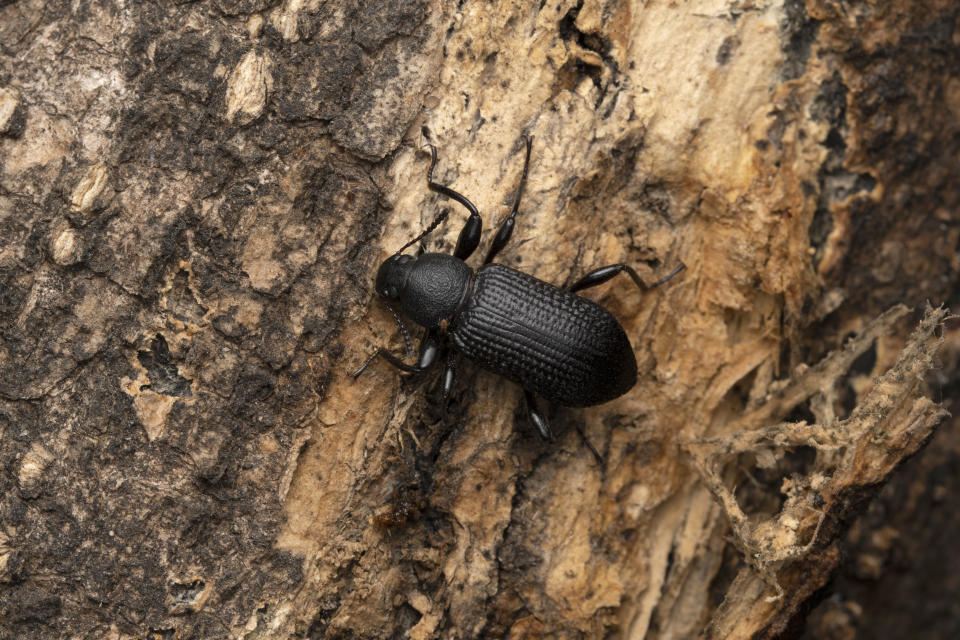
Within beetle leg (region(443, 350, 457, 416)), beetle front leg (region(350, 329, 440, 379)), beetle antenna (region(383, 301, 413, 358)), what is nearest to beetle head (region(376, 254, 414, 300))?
beetle antenna (region(383, 301, 413, 358))

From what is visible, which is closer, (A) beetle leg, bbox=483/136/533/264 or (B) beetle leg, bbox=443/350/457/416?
(A) beetle leg, bbox=483/136/533/264

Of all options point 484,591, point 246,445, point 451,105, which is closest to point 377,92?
point 451,105

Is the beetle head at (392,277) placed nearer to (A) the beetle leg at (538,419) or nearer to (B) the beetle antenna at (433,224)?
(B) the beetle antenna at (433,224)

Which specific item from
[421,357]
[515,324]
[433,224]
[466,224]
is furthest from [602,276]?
[421,357]

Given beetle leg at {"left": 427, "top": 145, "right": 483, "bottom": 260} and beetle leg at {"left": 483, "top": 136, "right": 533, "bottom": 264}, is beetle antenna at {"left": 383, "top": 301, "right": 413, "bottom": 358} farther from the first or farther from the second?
beetle leg at {"left": 483, "top": 136, "right": 533, "bottom": 264}

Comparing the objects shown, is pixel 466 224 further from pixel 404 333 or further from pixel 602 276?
pixel 602 276
